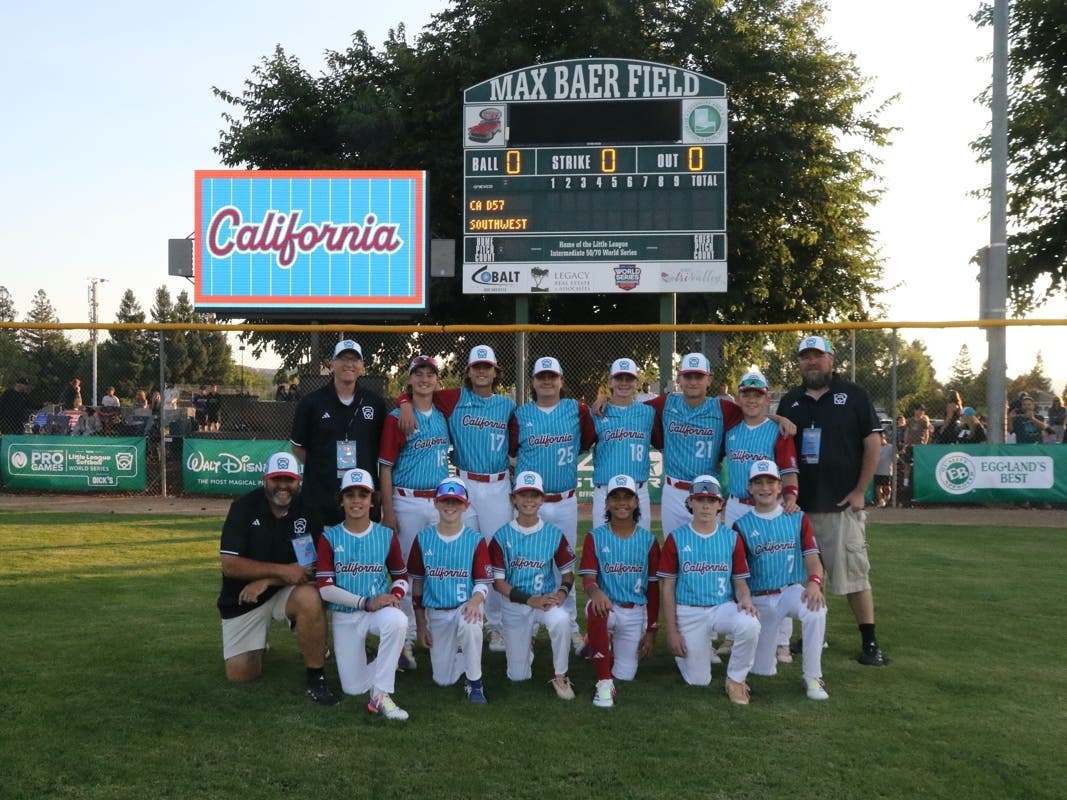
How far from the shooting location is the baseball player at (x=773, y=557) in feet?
15.9

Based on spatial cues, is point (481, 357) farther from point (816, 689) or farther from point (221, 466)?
point (221, 466)

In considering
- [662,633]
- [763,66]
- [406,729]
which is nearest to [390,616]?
[406,729]

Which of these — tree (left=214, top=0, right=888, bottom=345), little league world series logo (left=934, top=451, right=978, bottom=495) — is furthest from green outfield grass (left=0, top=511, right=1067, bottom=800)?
tree (left=214, top=0, right=888, bottom=345)

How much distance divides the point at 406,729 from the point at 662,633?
238 cm

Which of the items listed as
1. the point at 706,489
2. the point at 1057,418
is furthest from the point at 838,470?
the point at 1057,418

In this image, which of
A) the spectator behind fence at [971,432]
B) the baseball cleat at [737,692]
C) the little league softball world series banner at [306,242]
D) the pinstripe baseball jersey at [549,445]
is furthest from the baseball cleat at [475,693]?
the little league softball world series banner at [306,242]

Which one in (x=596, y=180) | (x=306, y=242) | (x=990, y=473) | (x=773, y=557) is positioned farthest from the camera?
(x=306, y=242)

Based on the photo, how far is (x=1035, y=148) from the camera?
22.2 m

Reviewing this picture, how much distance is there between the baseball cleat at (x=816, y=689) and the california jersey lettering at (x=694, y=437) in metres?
1.32

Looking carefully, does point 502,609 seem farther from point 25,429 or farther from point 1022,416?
point 25,429

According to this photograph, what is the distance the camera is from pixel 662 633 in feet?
19.4

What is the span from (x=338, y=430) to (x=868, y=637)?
338 cm

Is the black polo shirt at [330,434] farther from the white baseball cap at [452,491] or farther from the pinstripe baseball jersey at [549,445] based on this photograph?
the pinstripe baseball jersey at [549,445]

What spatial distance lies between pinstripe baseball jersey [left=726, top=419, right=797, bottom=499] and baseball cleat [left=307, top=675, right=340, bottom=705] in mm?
2559
